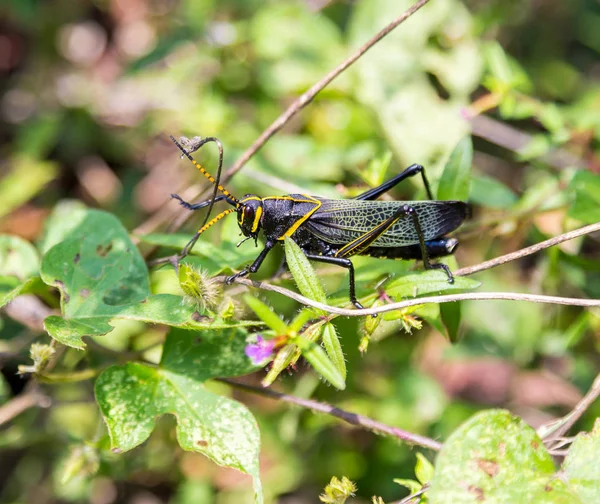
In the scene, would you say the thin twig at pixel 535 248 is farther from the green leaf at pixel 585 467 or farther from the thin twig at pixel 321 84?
the thin twig at pixel 321 84

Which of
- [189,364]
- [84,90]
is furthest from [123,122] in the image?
[189,364]

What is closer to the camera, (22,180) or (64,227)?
(64,227)

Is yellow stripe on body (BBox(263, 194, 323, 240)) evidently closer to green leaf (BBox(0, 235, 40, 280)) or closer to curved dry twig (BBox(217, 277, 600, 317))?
curved dry twig (BBox(217, 277, 600, 317))

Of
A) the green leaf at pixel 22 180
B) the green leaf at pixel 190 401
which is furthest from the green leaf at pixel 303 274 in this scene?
the green leaf at pixel 22 180

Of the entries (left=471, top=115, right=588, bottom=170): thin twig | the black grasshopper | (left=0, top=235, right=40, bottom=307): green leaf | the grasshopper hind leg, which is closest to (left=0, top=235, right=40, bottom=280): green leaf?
(left=0, top=235, right=40, bottom=307): green leaf

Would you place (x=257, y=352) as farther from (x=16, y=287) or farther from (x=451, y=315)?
(x=16, y=287)

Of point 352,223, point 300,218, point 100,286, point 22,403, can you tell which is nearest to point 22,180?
point 22,403

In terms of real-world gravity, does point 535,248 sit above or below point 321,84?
below
